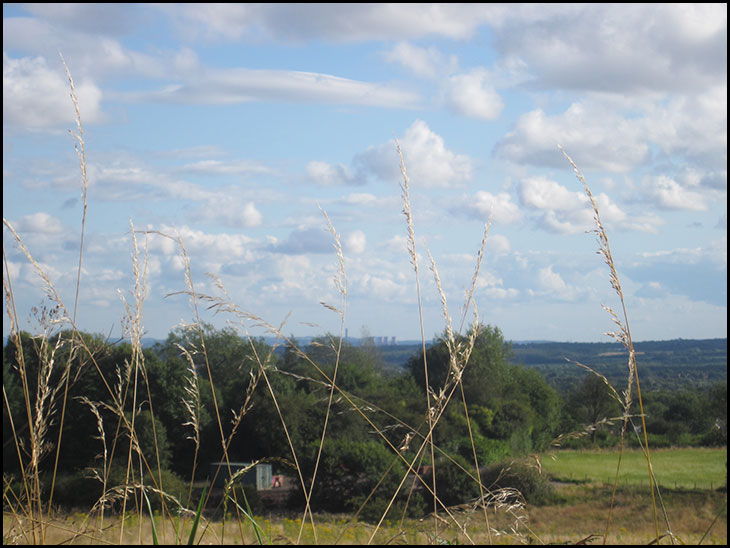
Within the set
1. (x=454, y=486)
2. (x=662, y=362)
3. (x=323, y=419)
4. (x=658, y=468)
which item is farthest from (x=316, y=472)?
(x=662, y=362)

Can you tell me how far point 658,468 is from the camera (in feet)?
89.4

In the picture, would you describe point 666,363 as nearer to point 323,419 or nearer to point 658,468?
point 658,468

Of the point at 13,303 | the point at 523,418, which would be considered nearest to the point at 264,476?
the point at 523,418

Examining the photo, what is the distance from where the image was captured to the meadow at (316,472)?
1.51 m

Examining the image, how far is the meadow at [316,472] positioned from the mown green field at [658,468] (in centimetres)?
13

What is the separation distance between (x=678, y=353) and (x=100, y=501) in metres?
73.1

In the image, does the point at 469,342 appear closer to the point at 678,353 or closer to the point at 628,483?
the point at 628,483

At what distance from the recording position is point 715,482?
959 inches

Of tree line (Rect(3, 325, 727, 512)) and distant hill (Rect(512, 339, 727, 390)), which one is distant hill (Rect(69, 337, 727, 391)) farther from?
tree line (Rect(3, 325, 727, 512))

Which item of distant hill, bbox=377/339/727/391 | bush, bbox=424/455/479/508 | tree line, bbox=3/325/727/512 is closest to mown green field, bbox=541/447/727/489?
tree line, bbox=3/325/727/512

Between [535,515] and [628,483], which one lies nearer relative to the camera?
[535,515]

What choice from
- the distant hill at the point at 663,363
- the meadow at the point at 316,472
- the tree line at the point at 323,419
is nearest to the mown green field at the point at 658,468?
the meadow at the point at 316,472

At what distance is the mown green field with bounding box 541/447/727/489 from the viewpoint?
973 inches

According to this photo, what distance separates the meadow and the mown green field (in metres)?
0.13
